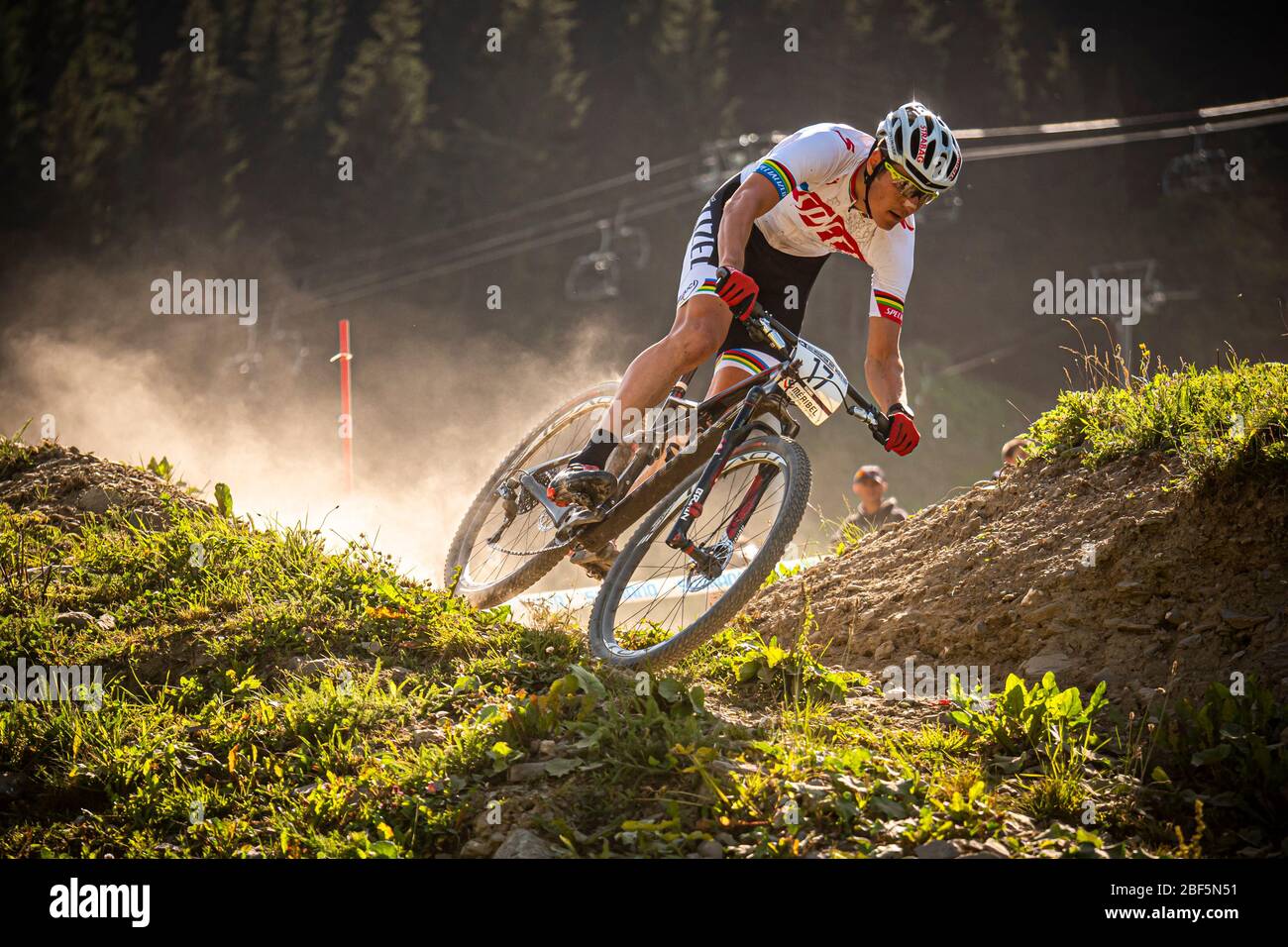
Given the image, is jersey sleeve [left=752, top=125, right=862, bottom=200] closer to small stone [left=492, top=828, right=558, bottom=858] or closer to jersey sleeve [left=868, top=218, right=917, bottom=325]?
jersey sleeve [left=868, top=218, right=917, bottom=325]

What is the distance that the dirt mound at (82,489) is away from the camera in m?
6.12

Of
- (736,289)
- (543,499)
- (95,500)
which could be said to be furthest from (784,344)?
(95,500)

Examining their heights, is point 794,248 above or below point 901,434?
above

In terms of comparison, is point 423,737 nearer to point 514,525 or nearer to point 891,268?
point 514,525

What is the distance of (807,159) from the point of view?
200 inches

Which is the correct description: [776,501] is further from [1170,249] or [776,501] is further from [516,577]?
[1170,249]

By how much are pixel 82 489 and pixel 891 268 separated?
481cm

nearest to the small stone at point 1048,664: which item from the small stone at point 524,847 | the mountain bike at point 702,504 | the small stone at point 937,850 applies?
the mountain bike at point 702,504

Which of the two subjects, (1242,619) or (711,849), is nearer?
(711,849)

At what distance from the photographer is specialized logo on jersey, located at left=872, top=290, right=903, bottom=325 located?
5.29 m

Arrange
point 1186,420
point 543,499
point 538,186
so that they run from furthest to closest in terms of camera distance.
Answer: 1. point 538,186
2. point 543,499
3. point 1186,420

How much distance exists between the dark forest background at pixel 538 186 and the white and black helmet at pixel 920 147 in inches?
567

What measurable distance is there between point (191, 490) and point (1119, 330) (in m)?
26.7
